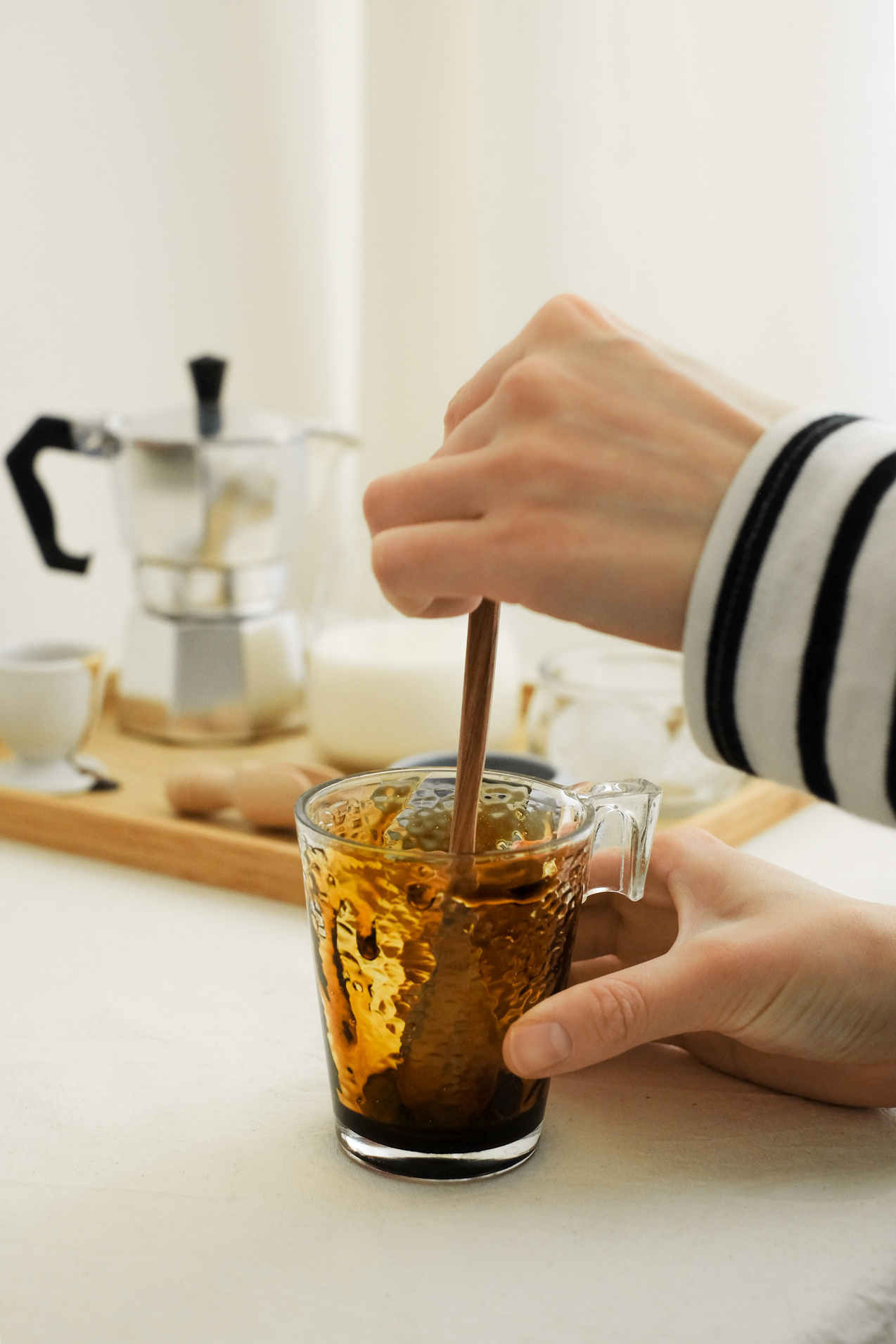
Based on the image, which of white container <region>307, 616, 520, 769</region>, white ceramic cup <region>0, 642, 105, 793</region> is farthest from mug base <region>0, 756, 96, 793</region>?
white container <region>307, 616, 520, 769</region>

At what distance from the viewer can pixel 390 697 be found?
0.94m

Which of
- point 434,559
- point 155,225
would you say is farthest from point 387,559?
point 155,225

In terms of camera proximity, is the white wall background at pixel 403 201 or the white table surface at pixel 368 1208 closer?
the white table surface at pixel 368 1208

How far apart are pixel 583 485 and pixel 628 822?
5.6 inches

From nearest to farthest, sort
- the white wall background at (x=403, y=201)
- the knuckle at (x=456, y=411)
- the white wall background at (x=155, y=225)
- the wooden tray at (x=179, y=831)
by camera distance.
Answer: the knuckle at (x=456, y=411) < the wooden tray at (x=179, y=831) < the white wall background at (x=403, y=201) < the white wall background at (x=155, y=225)

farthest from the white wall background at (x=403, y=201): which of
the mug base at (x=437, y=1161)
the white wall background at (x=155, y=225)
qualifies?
the mug base at (x=437, y=1161)

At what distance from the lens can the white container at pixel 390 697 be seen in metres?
0.95

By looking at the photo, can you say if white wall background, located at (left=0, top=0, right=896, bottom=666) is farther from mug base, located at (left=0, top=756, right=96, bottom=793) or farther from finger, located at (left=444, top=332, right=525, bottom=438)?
finger, located at (left=444, top=332, right=525, bottom=438)

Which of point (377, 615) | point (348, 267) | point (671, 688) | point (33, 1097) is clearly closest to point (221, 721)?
point (377, 615)

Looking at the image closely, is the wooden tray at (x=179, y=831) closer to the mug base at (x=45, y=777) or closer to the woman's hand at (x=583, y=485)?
the mug base at (x=45, y=777)

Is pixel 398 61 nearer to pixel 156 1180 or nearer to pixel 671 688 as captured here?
pixel 671 688

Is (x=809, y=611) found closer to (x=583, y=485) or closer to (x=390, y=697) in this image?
(x=583, y=485)

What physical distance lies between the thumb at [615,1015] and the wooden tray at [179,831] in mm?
285

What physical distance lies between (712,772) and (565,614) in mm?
507
